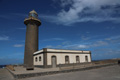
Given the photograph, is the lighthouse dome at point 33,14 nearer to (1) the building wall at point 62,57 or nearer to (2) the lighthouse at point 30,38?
(2) the lighthouse at point 30,38

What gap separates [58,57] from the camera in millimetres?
18891

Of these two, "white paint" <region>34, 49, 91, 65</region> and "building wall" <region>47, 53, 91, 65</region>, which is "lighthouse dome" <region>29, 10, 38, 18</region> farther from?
"building wall" <region>47, 53, 91, 65</region>

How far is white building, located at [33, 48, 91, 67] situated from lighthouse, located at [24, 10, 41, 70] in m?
1.59

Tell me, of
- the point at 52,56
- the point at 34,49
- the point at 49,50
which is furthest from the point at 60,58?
the point at 34,49

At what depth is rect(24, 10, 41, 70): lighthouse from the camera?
22500 millimetres

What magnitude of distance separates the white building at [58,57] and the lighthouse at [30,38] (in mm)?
1586

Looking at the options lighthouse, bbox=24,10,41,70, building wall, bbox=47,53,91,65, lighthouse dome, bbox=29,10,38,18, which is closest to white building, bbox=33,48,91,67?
building wall, bbox=47,53,91,65

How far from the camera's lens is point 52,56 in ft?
59.7

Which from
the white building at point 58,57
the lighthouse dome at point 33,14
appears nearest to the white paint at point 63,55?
the white building at point 58,57

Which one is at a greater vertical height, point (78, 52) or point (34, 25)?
point (34, 25)

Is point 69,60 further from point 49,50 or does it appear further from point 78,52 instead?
point 49,50

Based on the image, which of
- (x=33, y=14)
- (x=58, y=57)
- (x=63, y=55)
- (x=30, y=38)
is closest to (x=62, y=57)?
(x=63, y=55)

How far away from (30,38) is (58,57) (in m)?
9.48

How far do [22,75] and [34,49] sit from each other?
13781 mm
